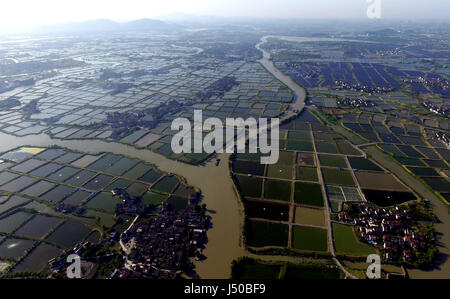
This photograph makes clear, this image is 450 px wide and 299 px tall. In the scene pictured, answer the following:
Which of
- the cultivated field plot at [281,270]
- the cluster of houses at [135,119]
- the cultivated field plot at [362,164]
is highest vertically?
the cluster of houses at [135,119]

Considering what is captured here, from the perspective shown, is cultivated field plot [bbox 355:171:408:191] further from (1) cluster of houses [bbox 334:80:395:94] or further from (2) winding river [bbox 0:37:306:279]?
(1) cluster of houses [bbox 334:80:395:94]

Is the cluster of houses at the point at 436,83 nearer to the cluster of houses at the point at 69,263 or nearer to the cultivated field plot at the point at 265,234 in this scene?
the cultivated field plot at the point at 265,234

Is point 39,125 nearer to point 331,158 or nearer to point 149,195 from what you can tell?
point 149,195

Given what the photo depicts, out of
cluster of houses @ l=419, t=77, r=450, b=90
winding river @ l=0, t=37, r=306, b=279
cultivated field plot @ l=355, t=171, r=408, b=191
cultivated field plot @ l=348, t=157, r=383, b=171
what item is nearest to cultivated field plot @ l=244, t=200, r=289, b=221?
winding river @ l=0, t=37, r=306, b=279

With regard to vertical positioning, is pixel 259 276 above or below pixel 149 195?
below

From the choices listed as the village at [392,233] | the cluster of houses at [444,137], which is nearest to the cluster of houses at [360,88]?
the cluster of houses at [444,137]

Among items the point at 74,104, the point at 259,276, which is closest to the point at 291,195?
the point at 259,276
